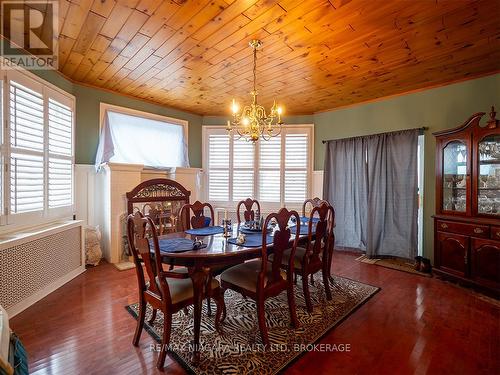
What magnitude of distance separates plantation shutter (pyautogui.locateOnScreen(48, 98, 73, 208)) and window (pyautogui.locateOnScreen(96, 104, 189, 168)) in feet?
1.32

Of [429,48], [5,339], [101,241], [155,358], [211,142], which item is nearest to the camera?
[5,339]

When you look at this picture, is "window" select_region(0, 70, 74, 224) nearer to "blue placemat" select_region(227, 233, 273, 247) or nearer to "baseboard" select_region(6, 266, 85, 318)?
"baseboard" select_region(6, 266, 85, 318)

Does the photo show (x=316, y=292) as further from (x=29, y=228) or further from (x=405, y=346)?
(x=29, y=228)

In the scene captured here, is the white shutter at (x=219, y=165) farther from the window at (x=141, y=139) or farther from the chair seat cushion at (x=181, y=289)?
the chair seat cushion at (x=181, y=289)

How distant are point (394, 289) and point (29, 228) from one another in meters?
4.22

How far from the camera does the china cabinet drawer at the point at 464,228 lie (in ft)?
9.25

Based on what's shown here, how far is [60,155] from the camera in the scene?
129 inches

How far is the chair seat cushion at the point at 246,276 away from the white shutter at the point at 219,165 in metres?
2.85

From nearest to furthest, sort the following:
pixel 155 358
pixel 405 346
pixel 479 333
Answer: pixel 155 358 < pixel 405 346 < pixel 479 333

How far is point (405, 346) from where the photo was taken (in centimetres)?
196

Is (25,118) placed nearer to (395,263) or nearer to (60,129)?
(60,129)

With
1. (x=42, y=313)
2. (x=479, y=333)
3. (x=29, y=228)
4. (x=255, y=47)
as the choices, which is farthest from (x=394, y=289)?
(x=29, y=228)

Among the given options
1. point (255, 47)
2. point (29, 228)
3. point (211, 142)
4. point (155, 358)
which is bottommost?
point (155, 358)

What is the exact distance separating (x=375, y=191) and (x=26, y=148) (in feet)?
15.5
